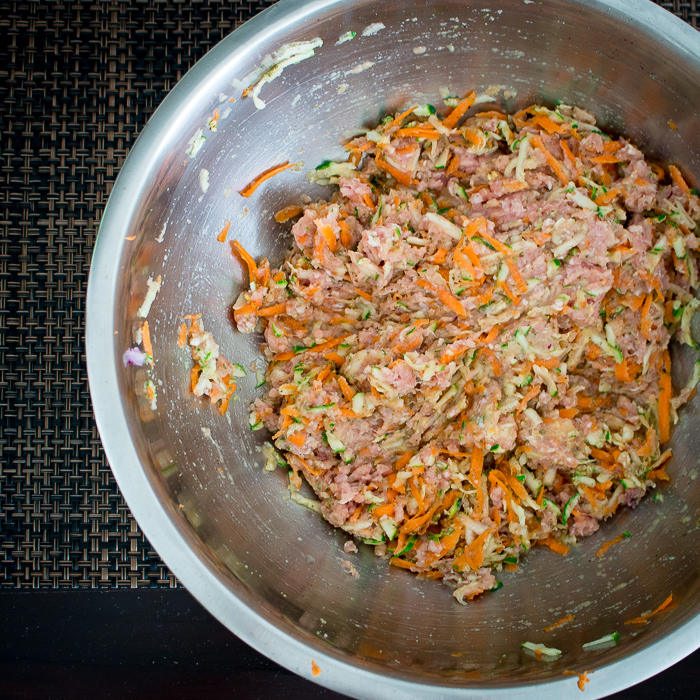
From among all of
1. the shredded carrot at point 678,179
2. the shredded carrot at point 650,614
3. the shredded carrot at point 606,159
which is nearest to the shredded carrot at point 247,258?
the shredded carrot at point 606,159

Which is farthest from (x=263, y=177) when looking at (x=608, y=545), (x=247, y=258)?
(x=608, y=545)

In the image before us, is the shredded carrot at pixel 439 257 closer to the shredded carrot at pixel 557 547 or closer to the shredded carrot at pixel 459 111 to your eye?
the shredded carrot at pixel 459 111

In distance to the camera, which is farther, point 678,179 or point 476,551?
point 678,179

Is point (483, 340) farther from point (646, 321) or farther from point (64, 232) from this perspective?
point (64, 232)

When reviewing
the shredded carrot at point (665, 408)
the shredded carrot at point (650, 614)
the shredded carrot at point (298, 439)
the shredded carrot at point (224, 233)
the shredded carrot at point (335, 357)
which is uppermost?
the shredded carrot at point (224, 233)

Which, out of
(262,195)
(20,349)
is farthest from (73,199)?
(262,195)
